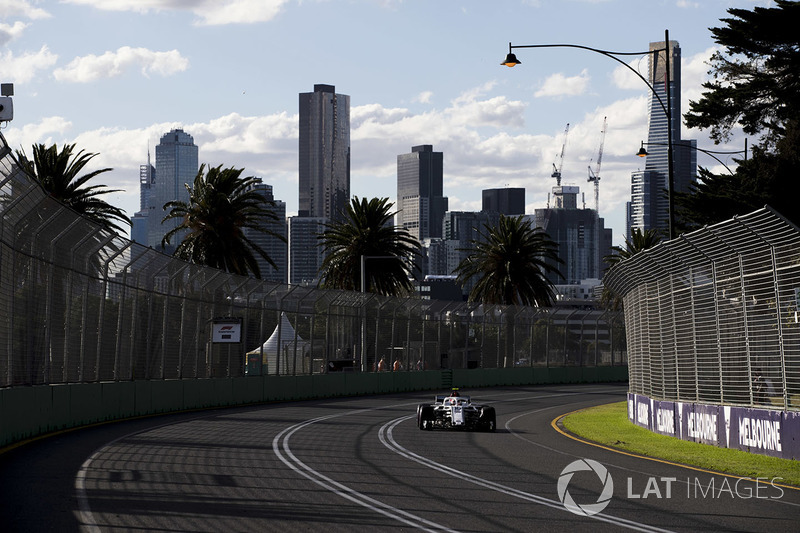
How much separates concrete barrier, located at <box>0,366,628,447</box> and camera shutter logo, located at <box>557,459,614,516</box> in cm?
907

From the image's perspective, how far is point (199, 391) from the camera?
107ft

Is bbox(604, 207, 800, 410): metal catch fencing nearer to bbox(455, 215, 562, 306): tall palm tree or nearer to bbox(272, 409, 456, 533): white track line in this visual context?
bbox(272, 409, 456, 533): white track line

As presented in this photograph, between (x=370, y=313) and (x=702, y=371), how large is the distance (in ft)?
88.8

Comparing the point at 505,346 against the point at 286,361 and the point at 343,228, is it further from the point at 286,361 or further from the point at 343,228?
the point at 286,361

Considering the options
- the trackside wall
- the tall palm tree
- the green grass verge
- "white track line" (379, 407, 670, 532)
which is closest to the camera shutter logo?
"white track line" (379, 407, 670, 532)

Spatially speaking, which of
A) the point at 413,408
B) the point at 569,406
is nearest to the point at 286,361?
the point at 413,408

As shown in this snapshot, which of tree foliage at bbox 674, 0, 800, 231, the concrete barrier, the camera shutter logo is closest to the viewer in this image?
the camera shutter logo

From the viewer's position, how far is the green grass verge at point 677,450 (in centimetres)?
1561

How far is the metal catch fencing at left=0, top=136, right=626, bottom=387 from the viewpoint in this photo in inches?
787

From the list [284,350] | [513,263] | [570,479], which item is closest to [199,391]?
[284,350]

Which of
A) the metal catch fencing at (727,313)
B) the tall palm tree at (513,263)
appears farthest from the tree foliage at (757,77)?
the tall palm tree at (513,263)

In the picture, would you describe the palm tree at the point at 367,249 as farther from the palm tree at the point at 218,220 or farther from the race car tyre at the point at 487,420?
the race car tyre at the point at 487,420

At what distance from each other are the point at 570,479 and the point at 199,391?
64.5ft

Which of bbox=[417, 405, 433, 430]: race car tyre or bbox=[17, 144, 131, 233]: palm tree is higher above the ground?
bbox=[17, 144, 131, 233]: palm tree
